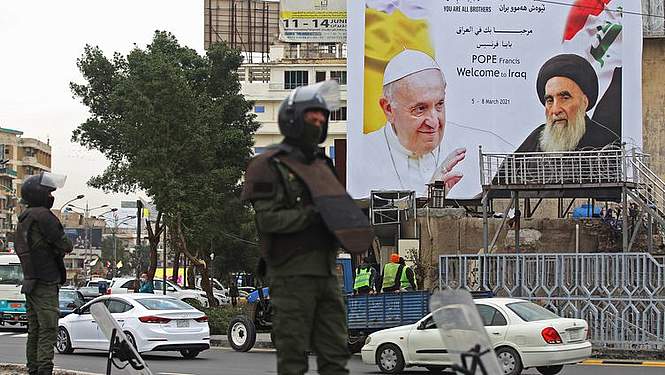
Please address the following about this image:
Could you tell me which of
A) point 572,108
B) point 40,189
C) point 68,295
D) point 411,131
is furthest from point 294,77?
point 40,189

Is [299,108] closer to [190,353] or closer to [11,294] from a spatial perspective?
[190,353]

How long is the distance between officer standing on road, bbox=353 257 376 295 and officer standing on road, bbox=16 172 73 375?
12152mm

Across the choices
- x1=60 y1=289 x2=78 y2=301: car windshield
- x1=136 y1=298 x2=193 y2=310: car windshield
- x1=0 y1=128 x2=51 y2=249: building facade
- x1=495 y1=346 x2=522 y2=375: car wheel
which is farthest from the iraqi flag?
x1=0 y1=128 x2=51 y2=249: building facade

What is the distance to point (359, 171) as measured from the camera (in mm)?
41750

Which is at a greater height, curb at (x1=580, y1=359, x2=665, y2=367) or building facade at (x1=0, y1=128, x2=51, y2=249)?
building facade at (x1=0, y1=128, x2=51, y2=249)

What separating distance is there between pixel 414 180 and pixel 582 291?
1789 cm

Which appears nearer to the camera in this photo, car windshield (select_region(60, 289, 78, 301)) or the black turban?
car windshield (select_region(60, 289, 78, 301))

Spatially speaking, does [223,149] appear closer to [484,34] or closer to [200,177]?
[200,177]

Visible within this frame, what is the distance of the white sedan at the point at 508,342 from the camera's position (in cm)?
1702

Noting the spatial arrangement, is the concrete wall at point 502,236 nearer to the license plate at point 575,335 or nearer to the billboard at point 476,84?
the billboard at point 476,84

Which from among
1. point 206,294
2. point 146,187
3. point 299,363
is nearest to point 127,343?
point 299,363

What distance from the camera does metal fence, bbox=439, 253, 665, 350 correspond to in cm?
2348

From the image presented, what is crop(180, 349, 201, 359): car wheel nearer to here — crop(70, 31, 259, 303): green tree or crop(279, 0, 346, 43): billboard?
crop(70, 31, 259, 303): green tree

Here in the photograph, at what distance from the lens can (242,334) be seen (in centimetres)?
2330
